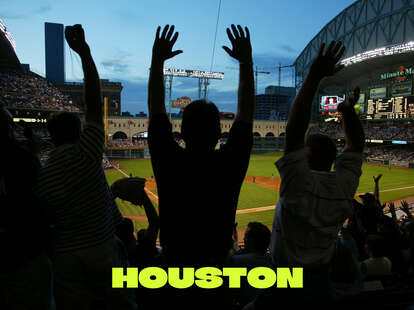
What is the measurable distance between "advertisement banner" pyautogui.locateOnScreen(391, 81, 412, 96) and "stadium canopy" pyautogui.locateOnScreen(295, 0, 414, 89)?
4987mm

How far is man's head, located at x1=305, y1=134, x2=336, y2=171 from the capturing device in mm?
1835

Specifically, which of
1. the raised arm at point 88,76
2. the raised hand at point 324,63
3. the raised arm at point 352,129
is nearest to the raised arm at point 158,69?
the raised arm at point 88,76

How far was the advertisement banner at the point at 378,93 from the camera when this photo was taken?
47.0 metres

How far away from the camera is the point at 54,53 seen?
110m

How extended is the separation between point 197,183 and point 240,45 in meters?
1.04

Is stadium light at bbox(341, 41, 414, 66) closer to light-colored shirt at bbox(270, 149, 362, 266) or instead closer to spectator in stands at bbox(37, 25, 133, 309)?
light-colored shirt at bbox(270, 149, 362, 266)

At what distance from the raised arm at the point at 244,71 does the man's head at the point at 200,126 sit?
250 millimetres

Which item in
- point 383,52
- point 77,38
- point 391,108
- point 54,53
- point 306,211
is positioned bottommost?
point 306,211

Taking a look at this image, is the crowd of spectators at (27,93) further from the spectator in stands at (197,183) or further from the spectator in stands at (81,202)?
the spectator in stands at (197,183)

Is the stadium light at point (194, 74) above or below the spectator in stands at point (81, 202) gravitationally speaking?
above

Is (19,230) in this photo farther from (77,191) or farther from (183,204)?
(183,204)

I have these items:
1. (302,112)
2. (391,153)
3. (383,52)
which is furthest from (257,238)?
(391,153)

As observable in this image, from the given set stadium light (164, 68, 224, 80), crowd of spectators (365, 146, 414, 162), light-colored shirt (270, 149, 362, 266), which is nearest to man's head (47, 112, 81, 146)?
light-colored shirt (270, 149, 362, 266)

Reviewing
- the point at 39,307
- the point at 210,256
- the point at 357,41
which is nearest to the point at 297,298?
the point at 210,256
